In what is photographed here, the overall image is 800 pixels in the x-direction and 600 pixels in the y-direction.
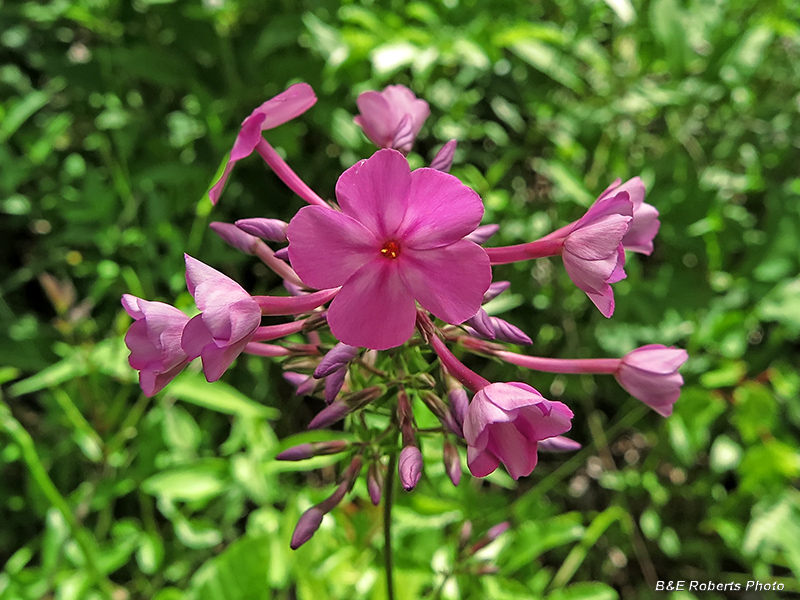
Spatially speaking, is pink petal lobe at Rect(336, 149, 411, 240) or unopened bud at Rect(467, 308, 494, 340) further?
unopened bud at Rect(467, 308, 494, 340)

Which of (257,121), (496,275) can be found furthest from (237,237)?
(496,275)

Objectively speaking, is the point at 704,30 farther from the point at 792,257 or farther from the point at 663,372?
the point at 663,372

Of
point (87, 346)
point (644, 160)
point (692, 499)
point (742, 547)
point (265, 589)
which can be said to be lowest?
point (692, 499)

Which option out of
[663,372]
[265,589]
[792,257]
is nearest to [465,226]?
[663,372]

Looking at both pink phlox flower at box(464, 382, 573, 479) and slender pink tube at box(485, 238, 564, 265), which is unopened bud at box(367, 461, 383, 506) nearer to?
pink phlox flower at box(464, 382, 573, 479)

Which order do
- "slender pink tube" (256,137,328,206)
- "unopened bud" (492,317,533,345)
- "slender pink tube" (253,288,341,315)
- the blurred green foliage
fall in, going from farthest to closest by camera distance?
the blurred green foliage
"slender pink tube" (256,137,328,206)
"unopened bud" (492,317,533,345)
"slender pink tube" (253,288,341,315)

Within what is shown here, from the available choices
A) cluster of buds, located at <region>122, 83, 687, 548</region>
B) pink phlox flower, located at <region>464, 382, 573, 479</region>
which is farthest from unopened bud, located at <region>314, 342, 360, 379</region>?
pink phlox flower, located at <region>464, 382, 573, 479</region>

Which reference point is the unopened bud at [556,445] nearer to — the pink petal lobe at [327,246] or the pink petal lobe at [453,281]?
the pink petal lobe at [453,281]
